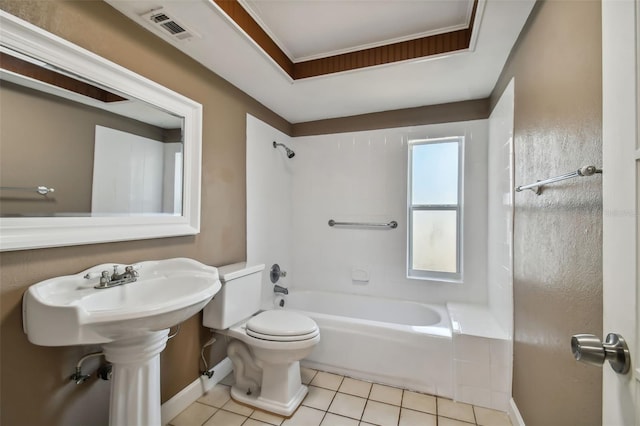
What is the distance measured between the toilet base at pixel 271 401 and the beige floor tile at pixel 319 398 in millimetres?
36

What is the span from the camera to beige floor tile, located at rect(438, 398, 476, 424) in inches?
64.4

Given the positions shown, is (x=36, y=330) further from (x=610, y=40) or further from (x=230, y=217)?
(x=610, y=40)

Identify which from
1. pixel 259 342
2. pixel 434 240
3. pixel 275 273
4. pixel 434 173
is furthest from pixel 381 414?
pixel 434 173

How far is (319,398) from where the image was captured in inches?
70.0

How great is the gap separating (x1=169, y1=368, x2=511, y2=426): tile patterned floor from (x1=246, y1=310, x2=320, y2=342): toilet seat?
0.46 meters

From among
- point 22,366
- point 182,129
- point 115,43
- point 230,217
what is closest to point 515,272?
point 230,217

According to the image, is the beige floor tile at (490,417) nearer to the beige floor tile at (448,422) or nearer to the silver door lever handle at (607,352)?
the beige floor tile at (448,422)

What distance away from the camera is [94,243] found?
1.24 metres

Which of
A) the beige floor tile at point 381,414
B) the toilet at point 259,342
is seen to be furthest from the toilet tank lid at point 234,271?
the beige floor tile at point 381,414

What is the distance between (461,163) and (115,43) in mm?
2551

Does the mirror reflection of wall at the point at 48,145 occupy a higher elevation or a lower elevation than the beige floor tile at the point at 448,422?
higher

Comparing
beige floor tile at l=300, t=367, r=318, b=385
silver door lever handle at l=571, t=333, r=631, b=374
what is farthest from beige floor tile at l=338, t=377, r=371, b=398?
silver door lever handle at l=571, t=333, r=631, b=374

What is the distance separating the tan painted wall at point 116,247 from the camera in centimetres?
101

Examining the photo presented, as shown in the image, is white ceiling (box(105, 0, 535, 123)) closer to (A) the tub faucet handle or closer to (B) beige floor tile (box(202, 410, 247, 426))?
(A) the tub faucet handle
